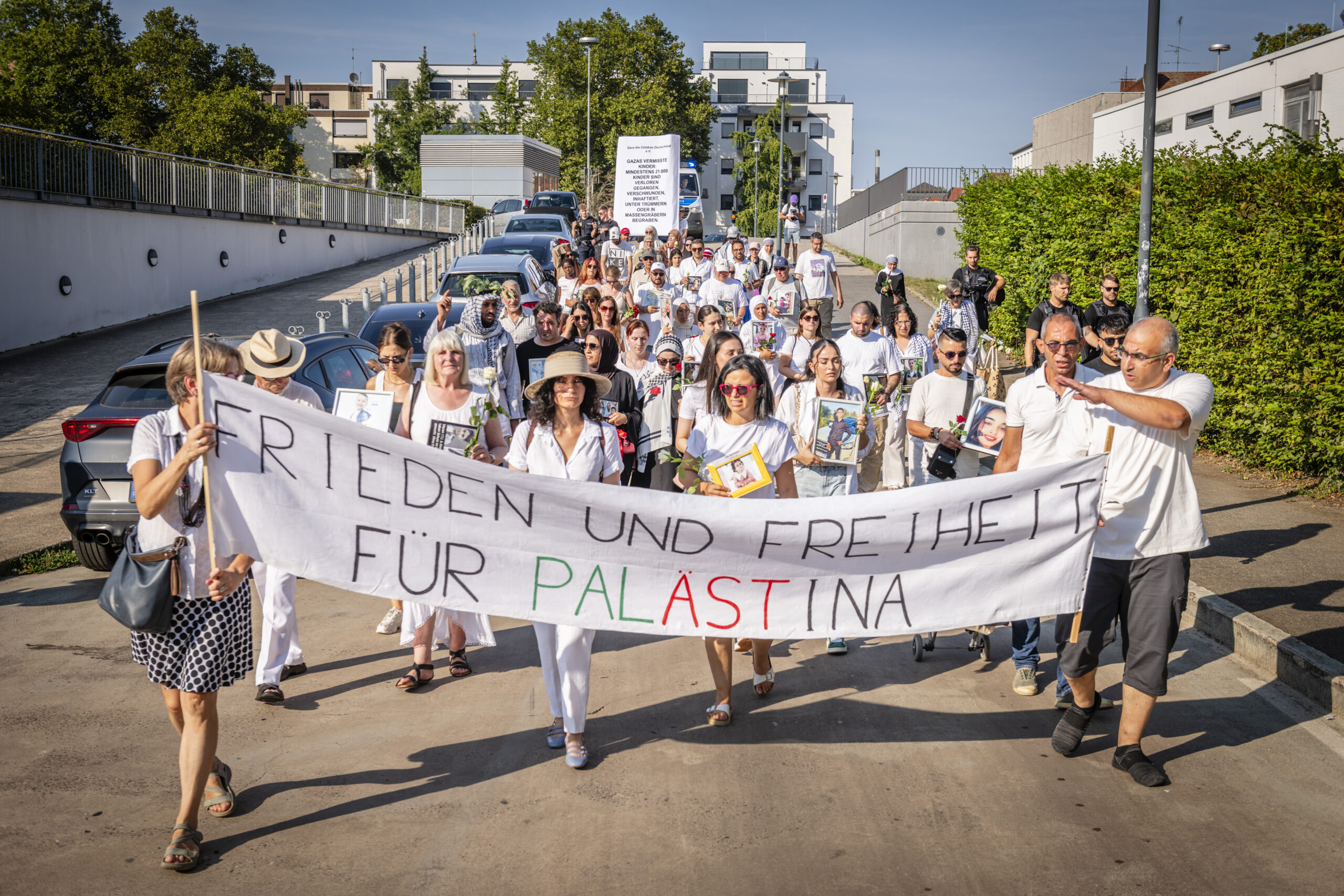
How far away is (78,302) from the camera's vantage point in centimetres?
2105

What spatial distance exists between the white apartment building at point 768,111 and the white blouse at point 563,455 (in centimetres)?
8800

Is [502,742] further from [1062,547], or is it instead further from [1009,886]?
[1062,547]

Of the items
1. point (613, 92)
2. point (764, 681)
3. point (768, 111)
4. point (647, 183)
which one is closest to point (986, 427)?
point (764, 681)

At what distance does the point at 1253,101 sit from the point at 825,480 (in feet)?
88.2

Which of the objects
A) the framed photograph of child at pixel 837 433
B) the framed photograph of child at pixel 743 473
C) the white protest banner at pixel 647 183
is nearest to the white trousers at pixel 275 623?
the framed photograph of child at pixel 743 473

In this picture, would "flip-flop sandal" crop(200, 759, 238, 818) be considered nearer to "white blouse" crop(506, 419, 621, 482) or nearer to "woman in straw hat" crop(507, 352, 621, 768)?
"woman in straw hat" crop(507, 352, 621, 768)

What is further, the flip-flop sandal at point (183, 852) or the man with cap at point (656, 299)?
the man with cap at point (656, 299)

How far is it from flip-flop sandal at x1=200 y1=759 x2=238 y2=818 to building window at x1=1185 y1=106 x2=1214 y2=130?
32.2 meters

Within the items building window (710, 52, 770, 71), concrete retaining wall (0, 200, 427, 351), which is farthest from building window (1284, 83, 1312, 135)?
building window (710, 52, 770, 71)

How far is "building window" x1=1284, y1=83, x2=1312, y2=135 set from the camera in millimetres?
25016

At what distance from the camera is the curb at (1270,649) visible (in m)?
6.09

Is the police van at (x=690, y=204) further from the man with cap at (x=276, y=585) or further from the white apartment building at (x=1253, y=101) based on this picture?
the man with cap at (x=276, y=585)

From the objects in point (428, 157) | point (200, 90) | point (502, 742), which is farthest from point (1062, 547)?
point (200, 90)

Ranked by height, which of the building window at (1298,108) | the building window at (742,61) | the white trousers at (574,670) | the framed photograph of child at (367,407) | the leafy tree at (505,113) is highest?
the building window at (742,61)
